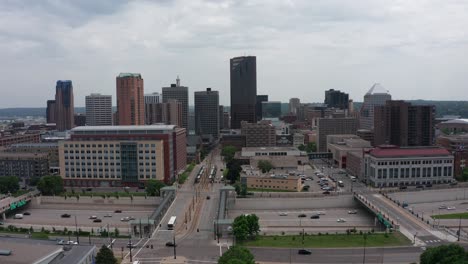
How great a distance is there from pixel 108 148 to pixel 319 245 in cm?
4175

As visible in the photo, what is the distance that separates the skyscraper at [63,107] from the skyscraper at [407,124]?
11916cm

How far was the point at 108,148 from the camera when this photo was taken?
73125 mm

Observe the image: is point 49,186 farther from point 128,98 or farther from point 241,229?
point 128,98

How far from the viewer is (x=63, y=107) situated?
175 metres

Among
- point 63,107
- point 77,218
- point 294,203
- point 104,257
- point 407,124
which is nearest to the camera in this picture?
point 104,257

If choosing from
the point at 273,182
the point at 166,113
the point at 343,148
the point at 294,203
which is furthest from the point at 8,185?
the point at 166,113

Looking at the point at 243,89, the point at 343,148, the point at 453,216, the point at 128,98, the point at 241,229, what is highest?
the point at 243,89

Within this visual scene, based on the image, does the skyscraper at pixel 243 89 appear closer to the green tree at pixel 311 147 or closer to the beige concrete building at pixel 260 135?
the green tree at pixel 311 147

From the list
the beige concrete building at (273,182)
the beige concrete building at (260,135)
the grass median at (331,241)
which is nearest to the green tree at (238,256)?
the grass median at (331,241)

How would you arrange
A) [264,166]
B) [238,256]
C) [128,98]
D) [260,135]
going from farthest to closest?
[260,135]
[128,98]
[264,166]
[238,256]

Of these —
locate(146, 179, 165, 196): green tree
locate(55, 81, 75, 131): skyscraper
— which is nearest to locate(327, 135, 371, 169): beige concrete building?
locate(146, 179, 165, 196): green tree

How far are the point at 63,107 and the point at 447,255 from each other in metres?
165

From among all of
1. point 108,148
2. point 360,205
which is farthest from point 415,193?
point 108,148

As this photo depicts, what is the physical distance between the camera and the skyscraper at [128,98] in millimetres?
114688
